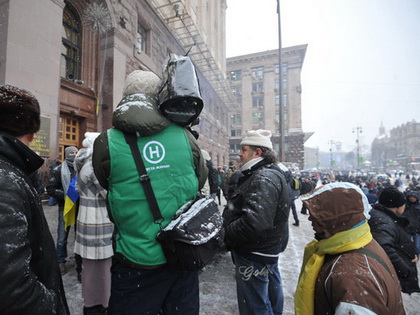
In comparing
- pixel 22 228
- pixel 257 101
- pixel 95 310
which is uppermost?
pixel 257 101

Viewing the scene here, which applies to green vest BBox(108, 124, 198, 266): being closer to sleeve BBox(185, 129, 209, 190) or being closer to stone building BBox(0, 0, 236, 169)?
sleeve BBox(185, 129, 209, 190)

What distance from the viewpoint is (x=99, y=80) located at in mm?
10000

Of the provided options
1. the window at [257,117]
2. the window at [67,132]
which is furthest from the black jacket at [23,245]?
the window at [257,117]

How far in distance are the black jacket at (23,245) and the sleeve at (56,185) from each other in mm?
3059

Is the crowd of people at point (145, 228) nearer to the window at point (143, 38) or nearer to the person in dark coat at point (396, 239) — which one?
the person in dark coat at point (396, 239)

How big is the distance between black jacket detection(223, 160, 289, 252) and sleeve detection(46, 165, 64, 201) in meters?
3.02

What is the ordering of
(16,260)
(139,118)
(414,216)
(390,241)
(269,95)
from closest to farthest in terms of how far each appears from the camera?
(16,260), (139,118), (390,241), (414,216), (269,95)

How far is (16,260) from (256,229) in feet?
5.28

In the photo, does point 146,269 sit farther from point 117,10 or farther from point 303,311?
point 117,10

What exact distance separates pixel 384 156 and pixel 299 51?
59068 millimetres

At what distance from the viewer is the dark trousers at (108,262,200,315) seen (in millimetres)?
1335

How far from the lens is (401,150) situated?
258 ft

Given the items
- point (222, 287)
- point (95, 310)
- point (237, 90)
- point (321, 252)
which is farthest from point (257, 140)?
point (237, 90)

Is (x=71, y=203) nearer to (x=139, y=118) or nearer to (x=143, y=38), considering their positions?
(x=139, y=118)
